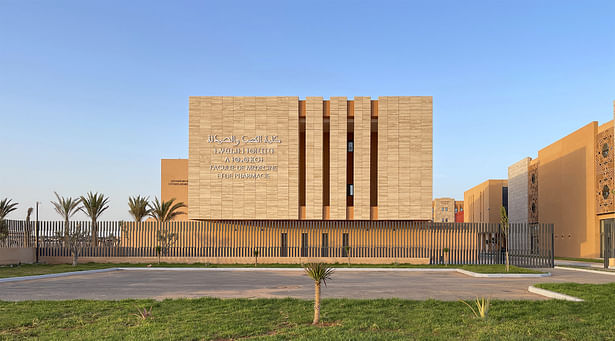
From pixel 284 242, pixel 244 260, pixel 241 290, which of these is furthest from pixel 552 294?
pixel 284 242

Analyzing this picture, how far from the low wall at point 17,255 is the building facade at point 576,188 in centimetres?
4043

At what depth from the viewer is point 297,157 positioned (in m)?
37.9

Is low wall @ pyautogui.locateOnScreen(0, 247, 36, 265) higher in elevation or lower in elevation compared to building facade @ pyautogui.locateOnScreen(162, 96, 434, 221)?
lower

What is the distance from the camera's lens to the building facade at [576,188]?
4262 cm

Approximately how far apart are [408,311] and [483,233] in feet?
86.5

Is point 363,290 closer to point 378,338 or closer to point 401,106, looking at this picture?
point 378,338

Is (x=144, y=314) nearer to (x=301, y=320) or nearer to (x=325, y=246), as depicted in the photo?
(x=301, y=320)

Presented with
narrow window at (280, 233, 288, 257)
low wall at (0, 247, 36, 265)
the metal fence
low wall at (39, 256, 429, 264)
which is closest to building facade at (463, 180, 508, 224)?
the metal fence

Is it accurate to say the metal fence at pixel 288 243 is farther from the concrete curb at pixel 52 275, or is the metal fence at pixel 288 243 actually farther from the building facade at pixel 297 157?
the concrete curb at pixel 52 275

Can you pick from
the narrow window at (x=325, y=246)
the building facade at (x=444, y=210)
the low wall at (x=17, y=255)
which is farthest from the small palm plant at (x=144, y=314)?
the building facade at (x=444, y=210)

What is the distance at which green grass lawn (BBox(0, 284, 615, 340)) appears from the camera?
9.75m

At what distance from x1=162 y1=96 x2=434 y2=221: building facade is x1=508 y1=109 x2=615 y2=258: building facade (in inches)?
577

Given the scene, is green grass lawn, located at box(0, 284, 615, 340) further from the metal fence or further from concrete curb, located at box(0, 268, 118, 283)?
the metal fence

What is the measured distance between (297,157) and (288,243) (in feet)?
23.6
